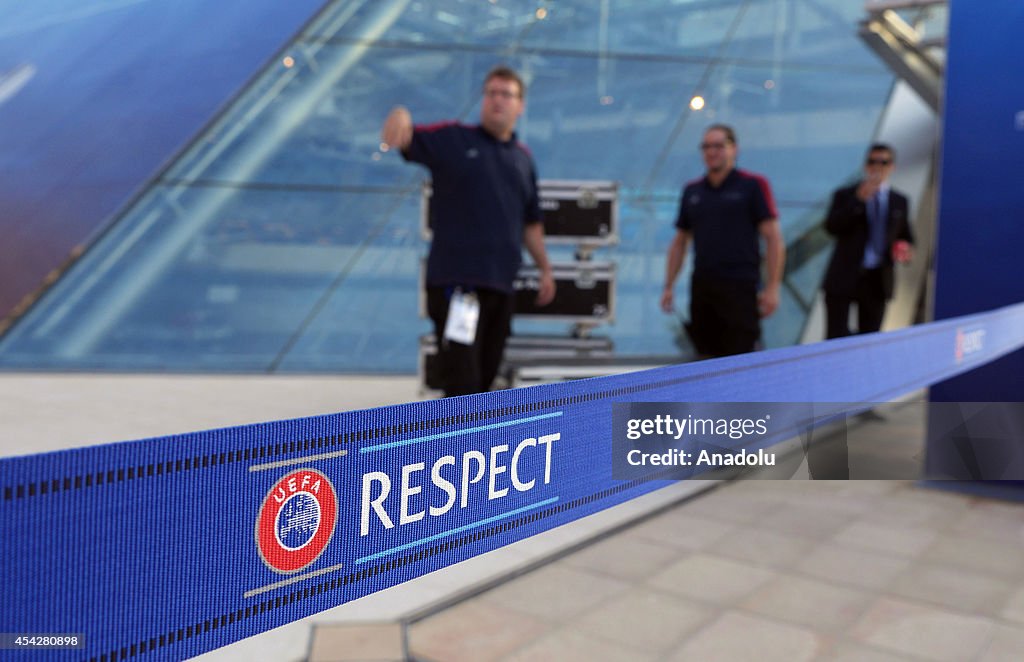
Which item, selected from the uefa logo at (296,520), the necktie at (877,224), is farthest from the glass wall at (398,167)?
the uefa logo at (296,520)

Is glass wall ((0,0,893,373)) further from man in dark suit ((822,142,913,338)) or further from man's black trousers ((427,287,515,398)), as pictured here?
man's black trousers ((427,287,515,398))

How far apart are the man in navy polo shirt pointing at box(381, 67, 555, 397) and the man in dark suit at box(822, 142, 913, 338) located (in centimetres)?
257

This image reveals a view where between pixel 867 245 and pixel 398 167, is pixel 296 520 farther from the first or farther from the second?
pixel 398 167

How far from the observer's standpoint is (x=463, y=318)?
273 centimetres

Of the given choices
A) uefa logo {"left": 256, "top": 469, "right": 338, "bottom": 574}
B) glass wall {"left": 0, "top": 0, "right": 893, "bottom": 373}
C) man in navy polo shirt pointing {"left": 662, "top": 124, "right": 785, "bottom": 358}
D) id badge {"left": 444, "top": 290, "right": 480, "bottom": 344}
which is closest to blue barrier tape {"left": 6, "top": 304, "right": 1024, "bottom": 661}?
uefa logo {"left": 256, "top": 469, "right": 338, "bottom": 574}

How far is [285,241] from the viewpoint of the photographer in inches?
262

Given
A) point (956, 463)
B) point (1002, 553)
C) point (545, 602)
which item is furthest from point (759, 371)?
point (956, 463)

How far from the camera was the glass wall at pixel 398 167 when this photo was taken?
6484 millimetres

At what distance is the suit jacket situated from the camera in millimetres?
4609

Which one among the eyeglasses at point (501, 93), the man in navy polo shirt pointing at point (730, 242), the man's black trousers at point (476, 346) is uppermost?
the eyeglasses at point (501, 93)

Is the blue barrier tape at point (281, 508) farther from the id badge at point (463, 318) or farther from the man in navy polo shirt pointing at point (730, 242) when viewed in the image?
the man in navy polo shirt pointing at point (730, 242)

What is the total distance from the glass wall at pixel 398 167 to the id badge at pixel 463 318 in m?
3.88

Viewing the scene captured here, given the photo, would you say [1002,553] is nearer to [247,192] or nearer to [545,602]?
[545,602]

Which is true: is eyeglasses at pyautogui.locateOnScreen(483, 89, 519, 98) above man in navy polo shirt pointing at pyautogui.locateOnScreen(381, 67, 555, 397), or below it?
above
